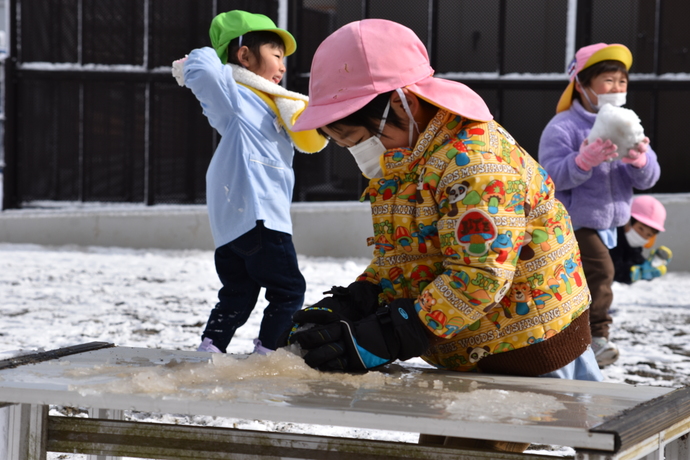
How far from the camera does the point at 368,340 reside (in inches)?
63.1

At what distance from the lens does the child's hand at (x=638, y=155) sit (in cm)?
384

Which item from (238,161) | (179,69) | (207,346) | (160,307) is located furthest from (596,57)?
(160,307)

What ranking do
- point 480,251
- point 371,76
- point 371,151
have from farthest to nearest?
point 371,151
point 371,76
point 480,251

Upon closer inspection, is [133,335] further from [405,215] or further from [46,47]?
[46,47]

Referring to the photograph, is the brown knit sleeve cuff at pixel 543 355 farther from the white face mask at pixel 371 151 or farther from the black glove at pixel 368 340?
the white face mask at pixel 371 151

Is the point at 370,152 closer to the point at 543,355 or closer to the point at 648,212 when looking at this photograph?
the point at 543,355

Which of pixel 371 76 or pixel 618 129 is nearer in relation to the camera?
pixel 371 76

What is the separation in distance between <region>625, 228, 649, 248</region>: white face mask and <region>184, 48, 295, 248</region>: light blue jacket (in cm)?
259

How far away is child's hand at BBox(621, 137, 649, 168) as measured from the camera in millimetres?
3844

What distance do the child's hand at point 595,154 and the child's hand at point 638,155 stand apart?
17cm

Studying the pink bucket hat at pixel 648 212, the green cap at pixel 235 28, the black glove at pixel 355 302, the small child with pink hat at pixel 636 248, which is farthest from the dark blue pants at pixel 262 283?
the pink bucket hat at pixel 648 212

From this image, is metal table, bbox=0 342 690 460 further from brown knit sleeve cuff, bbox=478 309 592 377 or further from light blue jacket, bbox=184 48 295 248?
light blue jacket, bbox=184 48 295 248

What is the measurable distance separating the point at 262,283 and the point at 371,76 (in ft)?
5.80

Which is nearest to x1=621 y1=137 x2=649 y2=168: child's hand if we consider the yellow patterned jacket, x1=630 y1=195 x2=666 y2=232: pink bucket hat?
x1=630 y1=195 x2=666 y2=232: pink bucket hat
